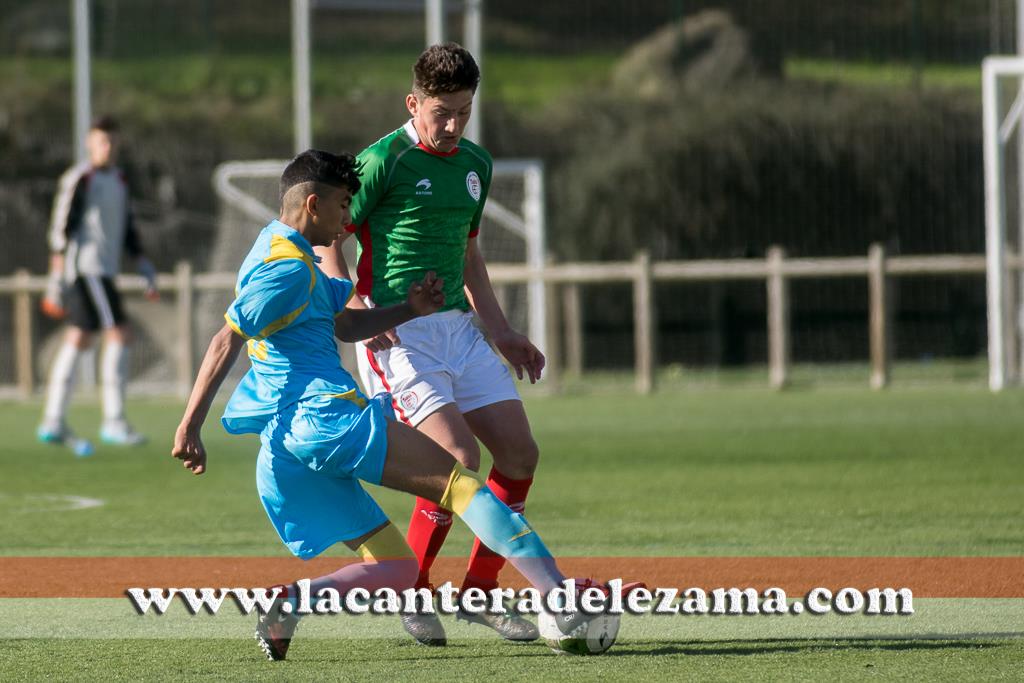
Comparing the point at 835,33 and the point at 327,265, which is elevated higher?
the point at 835,33

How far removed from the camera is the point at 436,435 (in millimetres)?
6094

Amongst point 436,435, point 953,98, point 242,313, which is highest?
point 953,98

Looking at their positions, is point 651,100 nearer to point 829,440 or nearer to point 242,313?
point 829,440

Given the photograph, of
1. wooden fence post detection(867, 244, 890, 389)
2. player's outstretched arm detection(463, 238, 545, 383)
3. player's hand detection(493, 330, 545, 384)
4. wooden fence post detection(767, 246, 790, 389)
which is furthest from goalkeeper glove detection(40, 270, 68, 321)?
wooden fence post detection(867, 244, 890, 389)

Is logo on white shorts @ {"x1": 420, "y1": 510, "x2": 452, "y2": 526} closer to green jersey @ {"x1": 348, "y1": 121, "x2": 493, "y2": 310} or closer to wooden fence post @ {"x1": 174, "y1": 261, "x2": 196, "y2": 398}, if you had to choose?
green jersey @ {"x1": 348, "y1": 121, "x2": 493, "y2": 310}

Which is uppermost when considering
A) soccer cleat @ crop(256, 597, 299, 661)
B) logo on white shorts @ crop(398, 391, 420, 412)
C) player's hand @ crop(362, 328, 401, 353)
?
player's hand @ crop(362, 328, 401, 353)

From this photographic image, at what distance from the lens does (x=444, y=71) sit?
6062 millimetres

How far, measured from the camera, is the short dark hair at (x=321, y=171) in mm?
5656

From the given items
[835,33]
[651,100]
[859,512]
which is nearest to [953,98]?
[835,33]

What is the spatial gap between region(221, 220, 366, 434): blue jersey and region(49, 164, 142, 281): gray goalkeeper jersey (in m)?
8.18

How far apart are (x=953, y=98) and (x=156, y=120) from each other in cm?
1168

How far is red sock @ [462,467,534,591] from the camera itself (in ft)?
20.6

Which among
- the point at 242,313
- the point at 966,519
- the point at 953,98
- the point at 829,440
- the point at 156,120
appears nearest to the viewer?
the point at 242,313

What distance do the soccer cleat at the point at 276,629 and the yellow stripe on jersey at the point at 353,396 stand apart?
64cm
